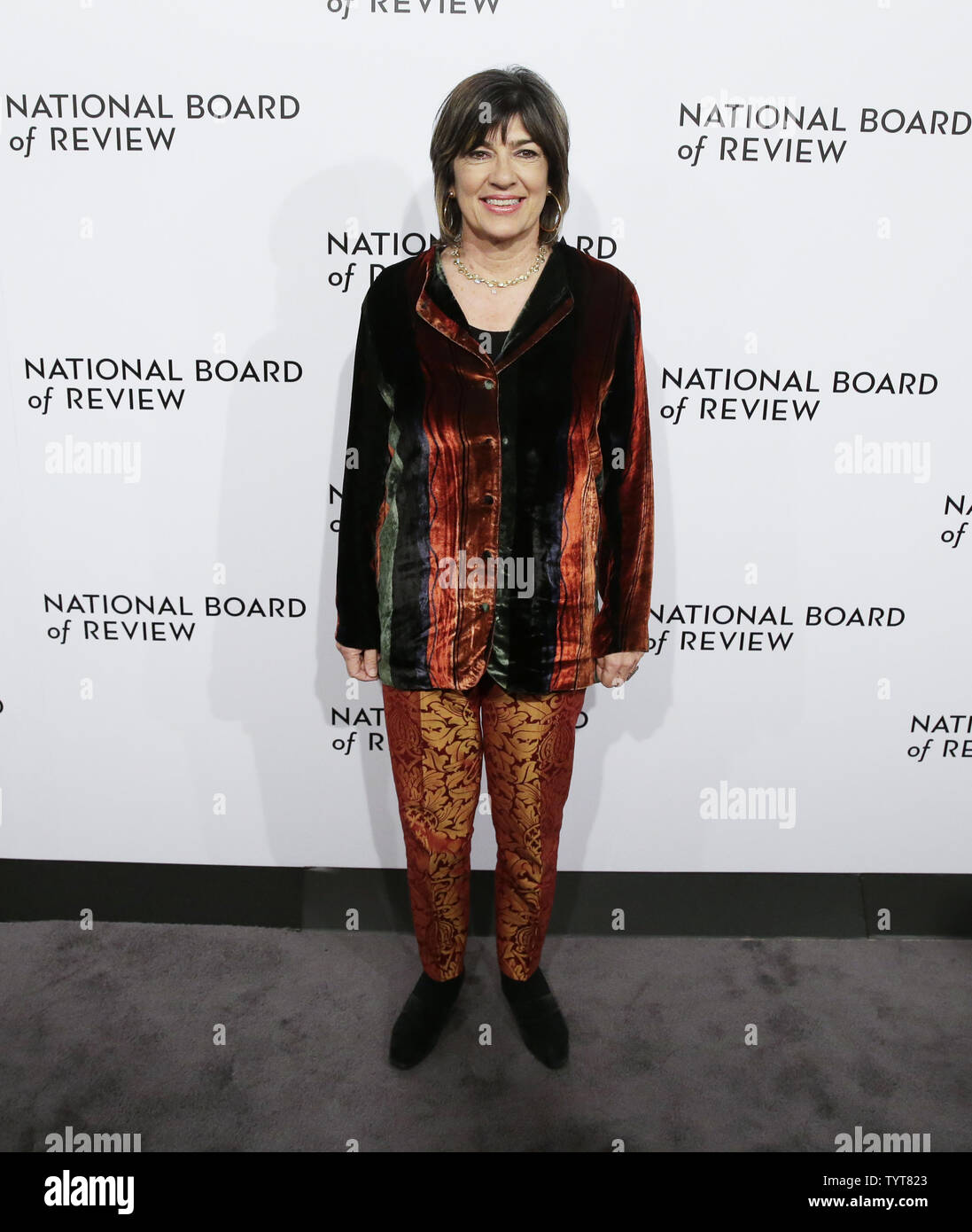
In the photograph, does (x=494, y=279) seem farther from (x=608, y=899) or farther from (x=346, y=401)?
(x=608, y=899)

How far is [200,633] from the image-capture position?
2.13 meters

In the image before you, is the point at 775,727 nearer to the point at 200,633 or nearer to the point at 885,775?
the point at 885,775

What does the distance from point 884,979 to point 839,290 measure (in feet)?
5.20

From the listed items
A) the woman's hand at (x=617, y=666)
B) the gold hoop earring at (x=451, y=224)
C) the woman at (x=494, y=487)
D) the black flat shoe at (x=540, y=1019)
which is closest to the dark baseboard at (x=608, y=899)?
the black flat shoe at (x=540, y=1019)

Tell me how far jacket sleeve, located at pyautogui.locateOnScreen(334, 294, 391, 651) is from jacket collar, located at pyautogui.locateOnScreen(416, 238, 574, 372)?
124 mm

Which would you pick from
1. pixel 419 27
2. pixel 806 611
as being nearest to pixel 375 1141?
pixel 806 611

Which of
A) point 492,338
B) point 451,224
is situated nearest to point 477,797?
point 492,338

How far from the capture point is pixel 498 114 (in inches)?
54.9

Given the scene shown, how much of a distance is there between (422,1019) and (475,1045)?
13 centimetres

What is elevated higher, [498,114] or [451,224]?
[498,114]

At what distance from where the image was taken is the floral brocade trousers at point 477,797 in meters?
1.68

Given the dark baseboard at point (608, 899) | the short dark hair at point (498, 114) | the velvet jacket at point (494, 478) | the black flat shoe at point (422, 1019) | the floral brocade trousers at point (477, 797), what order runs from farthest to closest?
the dark baseboard at point (608, 899), the black flat shoe at point (422, 1019), the floral brocade trousers at point (477, 797), the velvet jacket at point (494, 478), the short dark hair at point (498, 114)

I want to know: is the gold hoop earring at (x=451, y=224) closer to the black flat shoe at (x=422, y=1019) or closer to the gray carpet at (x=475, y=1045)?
the black flat shoe at (x=422, y=1019)

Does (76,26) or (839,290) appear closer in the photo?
(76,26)
